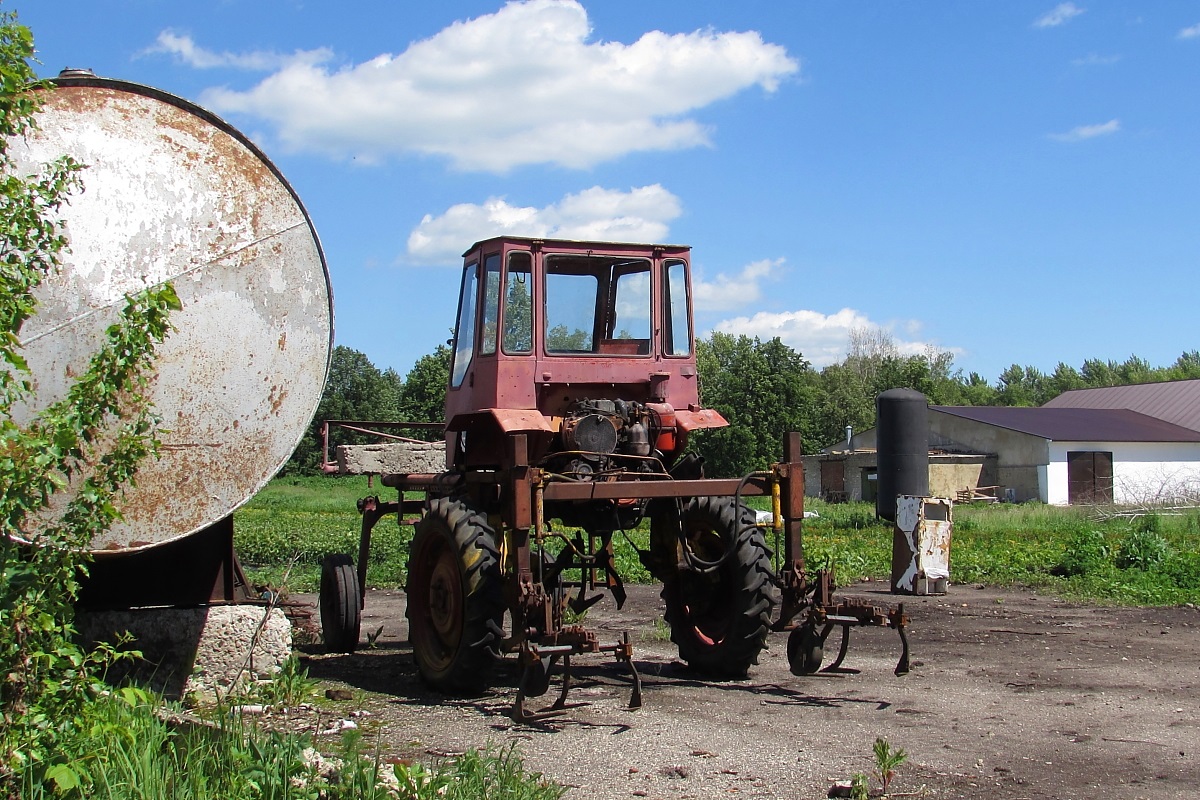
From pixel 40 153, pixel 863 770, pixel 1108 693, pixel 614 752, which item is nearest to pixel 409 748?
pixel 614 752

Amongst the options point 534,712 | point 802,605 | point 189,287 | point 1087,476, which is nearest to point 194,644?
point 534,712

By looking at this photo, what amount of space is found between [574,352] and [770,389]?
195 feet

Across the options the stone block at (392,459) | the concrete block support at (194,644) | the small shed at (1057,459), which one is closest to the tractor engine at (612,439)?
the concrete block support at (194,644)

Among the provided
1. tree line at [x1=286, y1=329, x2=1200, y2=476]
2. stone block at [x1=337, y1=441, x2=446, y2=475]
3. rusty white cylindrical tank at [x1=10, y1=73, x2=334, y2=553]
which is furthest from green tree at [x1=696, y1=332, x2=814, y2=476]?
rusty white cylindrical tank at [x1=10, y1=73, x2=334, y2=553]

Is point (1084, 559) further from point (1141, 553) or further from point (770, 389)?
point (770, 389)

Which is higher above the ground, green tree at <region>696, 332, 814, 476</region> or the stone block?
green tree at <region>696, 332, 814, 476</region>

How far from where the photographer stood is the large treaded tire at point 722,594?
8055 millimetres

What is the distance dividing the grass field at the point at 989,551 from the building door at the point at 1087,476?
16.7 m

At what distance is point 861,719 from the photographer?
6.87 metres

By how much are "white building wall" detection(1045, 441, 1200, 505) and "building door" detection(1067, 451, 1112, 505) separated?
23 cm

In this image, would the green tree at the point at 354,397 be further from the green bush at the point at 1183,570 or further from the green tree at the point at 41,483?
the green tree at the point at 41,483

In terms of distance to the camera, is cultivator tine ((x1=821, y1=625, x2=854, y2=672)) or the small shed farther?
the small shed

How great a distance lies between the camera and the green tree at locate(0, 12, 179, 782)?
14.4 ft

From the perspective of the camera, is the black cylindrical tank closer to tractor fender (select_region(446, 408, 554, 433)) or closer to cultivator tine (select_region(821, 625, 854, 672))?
cultivator tine (select_region(821, 625, 854, 672))
